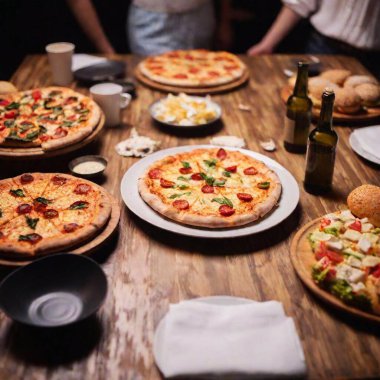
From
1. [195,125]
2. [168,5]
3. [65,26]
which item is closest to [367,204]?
[195,125]

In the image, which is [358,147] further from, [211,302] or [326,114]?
[211,302]

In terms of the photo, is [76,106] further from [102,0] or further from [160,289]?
[102,0]

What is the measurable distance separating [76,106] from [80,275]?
1629 mm

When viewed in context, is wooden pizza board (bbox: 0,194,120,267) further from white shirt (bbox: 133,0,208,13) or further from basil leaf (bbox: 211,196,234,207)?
white shirt (bbox: 133,0,208,13)

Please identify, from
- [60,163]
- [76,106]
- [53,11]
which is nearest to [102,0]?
[53,11]

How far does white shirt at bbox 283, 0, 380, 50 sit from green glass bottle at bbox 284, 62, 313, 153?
193 cm

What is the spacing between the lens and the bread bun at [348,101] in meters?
3.15

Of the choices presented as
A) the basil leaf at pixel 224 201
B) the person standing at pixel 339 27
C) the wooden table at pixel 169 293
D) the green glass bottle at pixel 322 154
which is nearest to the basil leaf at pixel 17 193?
the wooden table at pixel 169 293

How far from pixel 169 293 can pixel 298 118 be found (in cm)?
141

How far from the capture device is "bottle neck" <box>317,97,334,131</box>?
2209 mm

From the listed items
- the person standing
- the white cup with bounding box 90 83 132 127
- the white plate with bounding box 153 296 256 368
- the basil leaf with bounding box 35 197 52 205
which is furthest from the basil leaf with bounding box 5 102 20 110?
the person standing

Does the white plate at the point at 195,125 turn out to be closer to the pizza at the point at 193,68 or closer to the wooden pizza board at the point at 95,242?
the pizza at the point at 193,68

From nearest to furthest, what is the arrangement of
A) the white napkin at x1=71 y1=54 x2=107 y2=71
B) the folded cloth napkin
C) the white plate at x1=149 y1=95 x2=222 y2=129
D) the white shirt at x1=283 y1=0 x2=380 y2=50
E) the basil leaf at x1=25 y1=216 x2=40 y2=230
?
1. the folded cloth napkin
2. the basil leaf at x1=25 y1=216 x2=40 y2=230
3. the white plate at x1=149 y1=95 x2=222 y2=129
4. the white napkin at x1=71 y1=54 x2=107 y2=71
5. the white shirt at x1=283 y1=0 x2=380 y2=50

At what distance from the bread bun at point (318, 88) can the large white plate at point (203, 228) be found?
32.1 inches
